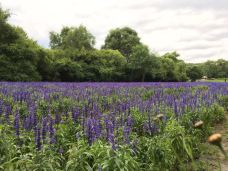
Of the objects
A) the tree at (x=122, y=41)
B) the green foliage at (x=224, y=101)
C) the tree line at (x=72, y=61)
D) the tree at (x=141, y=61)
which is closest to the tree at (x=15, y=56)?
the tree line at (x=72, y=61)

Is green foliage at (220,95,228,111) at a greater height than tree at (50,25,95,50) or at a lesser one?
lesser

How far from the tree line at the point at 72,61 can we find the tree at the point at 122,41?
10.0m

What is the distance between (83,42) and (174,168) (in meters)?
42.1

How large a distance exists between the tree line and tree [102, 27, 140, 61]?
10.0 metres

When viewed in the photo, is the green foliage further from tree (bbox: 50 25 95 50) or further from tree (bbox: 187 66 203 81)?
tree (bbox: 187 66 203 81)

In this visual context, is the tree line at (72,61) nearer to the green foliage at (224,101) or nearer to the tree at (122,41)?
the tree at (122,41)

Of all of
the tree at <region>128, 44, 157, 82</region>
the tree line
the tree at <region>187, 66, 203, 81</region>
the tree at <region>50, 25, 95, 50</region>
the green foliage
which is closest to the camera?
the green foliage

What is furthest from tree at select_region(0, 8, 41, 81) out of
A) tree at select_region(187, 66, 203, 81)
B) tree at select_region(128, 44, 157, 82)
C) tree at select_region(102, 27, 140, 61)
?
tree at select_region(187, 66, 203, 81)

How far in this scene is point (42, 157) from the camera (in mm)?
3613

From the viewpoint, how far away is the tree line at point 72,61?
24734 millimetres

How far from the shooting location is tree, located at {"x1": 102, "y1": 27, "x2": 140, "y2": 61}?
62.2 meters

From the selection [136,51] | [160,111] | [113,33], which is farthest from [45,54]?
[113,33]

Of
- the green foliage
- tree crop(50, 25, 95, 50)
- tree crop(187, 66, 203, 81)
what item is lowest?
the green foliage

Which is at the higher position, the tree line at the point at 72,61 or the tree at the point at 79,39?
the tree at the point at 79,39
